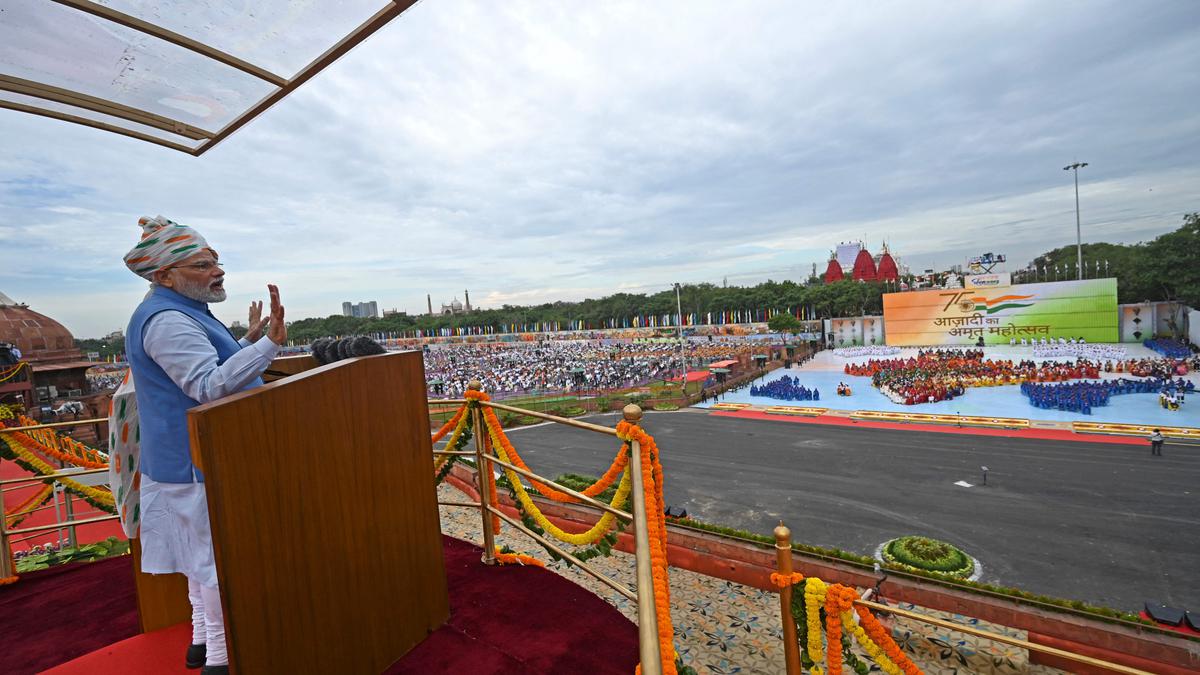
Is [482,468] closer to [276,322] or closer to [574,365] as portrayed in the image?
[276,322]

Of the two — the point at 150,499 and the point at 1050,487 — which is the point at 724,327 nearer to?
the point at 1050,487

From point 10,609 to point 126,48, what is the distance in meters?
3.28

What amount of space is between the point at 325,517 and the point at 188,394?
0.58 m

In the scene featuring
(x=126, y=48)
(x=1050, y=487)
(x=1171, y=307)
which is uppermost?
(x=126, y=48)

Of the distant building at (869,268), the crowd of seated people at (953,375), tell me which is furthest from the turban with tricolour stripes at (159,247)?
the distant building at (869,268)

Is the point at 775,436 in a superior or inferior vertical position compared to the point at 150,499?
inferior

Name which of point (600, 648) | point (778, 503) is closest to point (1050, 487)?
point (778, 503)

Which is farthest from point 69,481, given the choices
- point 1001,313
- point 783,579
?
point 1001,313

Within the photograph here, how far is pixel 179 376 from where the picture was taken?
63.1 inches

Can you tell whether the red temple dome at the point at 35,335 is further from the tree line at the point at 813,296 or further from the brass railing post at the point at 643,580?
the brass railing post at the point at 643,580

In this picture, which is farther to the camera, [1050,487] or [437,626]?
[1050,487]

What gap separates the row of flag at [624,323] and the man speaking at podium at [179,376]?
4812 centimetres

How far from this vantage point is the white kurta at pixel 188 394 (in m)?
1.57

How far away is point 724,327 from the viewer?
4984 centimetres
